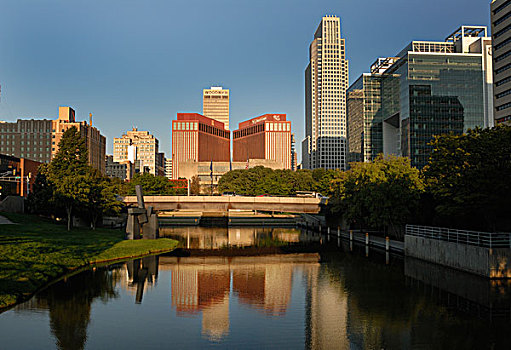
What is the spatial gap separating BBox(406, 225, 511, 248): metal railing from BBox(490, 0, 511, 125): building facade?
74.6 m

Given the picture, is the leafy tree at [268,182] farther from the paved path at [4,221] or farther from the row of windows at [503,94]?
the paved path at [4,221]

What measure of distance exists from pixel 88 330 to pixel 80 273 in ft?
53.1

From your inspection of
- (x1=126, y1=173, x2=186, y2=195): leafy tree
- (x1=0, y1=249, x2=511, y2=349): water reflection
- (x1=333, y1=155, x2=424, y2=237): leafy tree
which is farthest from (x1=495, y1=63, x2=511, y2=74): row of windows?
(x1=126, y1=173, x2=186, y2=195): leafy tree

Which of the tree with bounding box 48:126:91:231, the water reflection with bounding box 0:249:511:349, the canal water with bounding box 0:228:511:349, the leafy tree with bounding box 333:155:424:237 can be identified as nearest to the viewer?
the canal water with bounding box 0:228:511:349

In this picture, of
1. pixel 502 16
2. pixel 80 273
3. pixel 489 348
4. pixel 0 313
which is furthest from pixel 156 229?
pixel 502 16

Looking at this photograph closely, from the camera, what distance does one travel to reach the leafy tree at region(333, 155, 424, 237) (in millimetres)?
51625

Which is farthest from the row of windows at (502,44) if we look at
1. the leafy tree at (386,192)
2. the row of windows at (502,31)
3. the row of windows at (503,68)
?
the leafy tree at (386,192)

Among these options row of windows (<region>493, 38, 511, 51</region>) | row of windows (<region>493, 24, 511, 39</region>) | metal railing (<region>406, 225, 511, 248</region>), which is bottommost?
metal railing (<region>406, 225, 511, 248</region>)

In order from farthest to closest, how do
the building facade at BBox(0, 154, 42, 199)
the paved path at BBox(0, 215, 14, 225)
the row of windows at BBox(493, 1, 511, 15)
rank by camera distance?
the building facade at BBox(0, 154, 42, 199)
the row of windows at BBox(493, 1, 511, 15)
the paved path at BBox(0, 215, 14, 225)

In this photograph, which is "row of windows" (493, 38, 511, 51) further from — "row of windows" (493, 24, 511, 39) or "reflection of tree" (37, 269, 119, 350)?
"reflection of tree" (37, 269, 119, 350)

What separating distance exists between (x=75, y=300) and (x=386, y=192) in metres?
38.4

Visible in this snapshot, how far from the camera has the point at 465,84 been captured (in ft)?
497

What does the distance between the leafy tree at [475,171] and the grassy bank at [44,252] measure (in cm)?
3194

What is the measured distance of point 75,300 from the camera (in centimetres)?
2575
